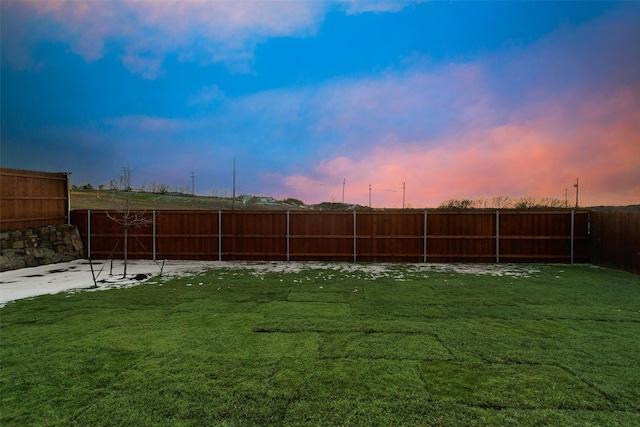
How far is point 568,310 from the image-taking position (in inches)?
185

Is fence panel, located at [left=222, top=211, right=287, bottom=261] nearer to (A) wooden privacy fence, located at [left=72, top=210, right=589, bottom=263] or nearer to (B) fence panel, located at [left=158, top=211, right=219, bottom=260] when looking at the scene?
(A) wooden privacy fence, located at [left=72, top=210, right=589, bottom=263]

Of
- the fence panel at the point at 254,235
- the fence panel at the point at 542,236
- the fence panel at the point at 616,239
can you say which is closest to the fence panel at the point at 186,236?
the fence panel at the point at 254,235

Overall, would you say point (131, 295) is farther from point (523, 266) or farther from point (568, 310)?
point (523, 266)


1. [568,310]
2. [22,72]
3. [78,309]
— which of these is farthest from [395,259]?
[22,72]

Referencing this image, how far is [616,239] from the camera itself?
844cm

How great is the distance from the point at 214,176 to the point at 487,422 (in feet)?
67.8

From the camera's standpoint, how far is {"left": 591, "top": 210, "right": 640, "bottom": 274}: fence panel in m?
7.80

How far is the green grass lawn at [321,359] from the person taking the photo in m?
2.17

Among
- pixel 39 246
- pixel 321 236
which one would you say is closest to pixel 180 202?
pixel 39 246

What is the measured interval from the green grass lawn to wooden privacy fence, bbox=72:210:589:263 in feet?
14.1

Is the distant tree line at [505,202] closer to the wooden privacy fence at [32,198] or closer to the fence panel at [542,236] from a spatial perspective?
the fence panel at [542,236]

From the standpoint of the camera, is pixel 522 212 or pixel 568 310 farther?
pixel 522 212

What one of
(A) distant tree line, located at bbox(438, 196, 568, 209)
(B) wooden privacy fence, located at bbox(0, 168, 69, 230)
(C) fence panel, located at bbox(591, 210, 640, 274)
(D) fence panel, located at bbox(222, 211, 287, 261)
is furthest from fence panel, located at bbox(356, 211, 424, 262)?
(B) wooden privacy fence, located at bbox(0, 168, 69, 230)

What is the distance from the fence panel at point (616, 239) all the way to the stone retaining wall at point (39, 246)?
1618cm
